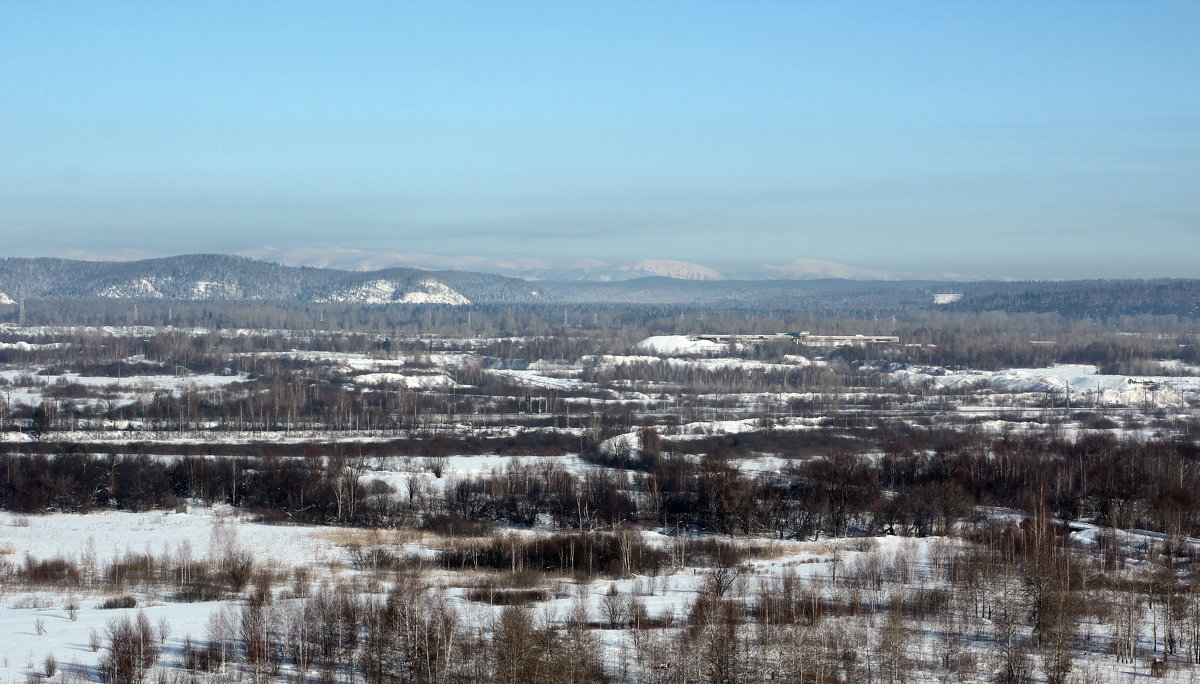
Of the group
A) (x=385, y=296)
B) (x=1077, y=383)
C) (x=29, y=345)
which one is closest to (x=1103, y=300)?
(x=1077, y=383)

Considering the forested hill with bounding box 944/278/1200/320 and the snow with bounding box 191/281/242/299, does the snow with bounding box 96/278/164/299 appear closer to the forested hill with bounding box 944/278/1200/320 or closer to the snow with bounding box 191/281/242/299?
the snow with bounding box 191/281/242/299

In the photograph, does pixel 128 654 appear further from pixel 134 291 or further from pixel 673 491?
pixel 134 291

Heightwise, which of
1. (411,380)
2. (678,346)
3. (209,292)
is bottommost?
(411,380)

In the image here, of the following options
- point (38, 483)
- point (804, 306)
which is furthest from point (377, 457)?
point (804, 306)

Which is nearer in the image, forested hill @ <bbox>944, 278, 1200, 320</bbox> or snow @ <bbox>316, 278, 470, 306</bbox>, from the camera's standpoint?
forested hill @ <bbox>944, 278, 1200, 320</bbox>

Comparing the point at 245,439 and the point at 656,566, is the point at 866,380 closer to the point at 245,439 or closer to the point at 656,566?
the point at 245,439

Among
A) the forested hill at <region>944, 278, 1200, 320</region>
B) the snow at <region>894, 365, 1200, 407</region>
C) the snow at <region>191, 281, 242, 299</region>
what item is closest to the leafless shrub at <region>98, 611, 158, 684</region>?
the snow at <region>894, 365, 1200, 407</region>

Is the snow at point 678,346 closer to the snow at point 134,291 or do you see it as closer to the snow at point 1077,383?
the snow at point 1077,383

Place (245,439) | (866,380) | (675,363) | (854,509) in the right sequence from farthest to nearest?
1. (675,363)
2. (866,380)
3. (245,439)
4. (854,509)
